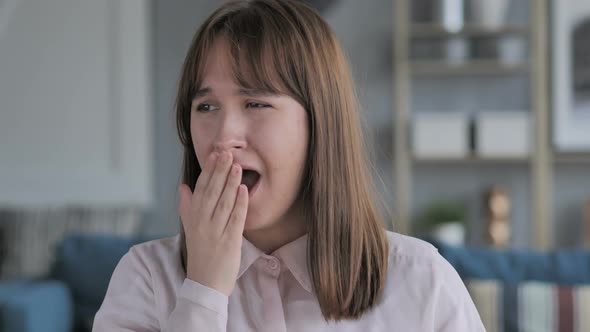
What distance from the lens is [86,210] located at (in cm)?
332

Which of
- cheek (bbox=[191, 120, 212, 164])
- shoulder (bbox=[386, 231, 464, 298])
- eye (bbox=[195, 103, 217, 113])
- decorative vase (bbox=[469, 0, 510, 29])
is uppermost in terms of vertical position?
decorative vase (bbox=[469, 0, 510, 29])

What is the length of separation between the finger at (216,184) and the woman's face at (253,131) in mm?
25

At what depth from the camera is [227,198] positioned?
93 cm

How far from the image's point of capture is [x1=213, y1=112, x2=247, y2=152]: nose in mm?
943

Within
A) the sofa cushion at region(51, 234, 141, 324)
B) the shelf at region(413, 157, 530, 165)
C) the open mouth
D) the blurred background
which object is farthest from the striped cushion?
the shelf at region(413, 157, 530, 165)

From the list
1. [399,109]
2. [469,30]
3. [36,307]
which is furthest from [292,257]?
[469,30]

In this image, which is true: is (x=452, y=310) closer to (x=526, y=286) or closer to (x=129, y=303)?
(x=129, y=303)

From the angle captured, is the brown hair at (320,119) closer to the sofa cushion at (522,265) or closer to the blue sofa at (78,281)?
the sofa cushion at (522,265)

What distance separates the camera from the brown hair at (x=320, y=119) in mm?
999

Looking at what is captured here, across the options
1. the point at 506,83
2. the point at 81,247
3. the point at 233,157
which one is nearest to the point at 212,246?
the point at 233,157

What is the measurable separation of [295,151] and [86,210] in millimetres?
2520

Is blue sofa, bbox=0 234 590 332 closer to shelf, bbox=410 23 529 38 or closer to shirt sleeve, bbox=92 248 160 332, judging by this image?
shirt sleeve, bbox=92 248 160 332

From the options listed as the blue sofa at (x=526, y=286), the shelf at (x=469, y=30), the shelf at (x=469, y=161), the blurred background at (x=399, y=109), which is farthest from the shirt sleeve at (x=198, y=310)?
the shelf at (x=469, y=30)

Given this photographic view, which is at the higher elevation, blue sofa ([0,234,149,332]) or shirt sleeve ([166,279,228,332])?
shirt sleeve ([166,279,228,332])
